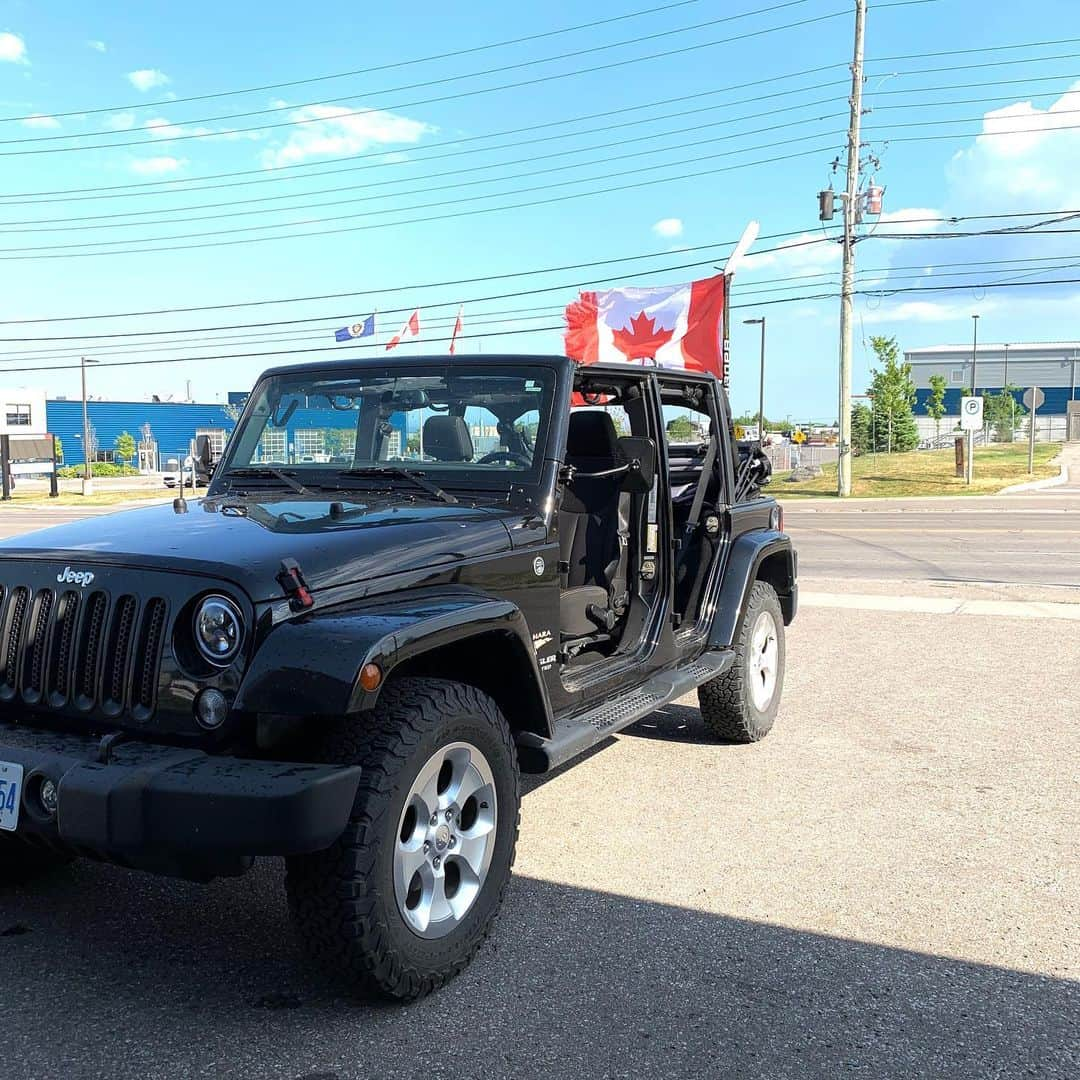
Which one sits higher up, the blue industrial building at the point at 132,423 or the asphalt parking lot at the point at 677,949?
the blue industrial building at the point at 132,423

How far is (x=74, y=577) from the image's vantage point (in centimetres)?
328

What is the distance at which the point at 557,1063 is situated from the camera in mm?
2785

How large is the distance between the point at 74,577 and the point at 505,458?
1656 millimetres

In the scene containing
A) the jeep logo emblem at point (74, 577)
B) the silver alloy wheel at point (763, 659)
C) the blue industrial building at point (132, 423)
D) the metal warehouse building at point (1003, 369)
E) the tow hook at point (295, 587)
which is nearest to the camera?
the tow hook at point (295, 587)

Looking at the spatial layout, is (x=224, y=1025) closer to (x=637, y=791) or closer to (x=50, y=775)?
(x=50, y=775)

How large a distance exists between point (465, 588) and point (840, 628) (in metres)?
6.37

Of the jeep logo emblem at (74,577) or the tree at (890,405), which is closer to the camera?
the jeep logo emblem at (74,577)

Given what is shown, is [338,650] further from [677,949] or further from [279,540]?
[677,949]

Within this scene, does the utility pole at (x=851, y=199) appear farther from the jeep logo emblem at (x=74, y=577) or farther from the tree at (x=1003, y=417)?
the tree at (x=1003, y=417)

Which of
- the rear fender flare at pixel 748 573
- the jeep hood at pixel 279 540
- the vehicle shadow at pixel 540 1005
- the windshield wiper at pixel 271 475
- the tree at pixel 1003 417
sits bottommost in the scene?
the vehicle shadow at pixel 540 1005

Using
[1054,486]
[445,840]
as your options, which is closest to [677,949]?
[445,840]

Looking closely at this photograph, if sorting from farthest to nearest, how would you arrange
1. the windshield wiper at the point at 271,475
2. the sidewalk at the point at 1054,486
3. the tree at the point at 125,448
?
the tree at the point at 125,448 < the sidewalk at the point at 1054,486 < the windshield wiper at the point at 271,475

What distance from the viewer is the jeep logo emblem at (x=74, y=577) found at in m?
3.25

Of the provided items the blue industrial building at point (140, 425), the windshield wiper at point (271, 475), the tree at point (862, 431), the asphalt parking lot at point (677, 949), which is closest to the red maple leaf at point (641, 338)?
the asphalt parking lot at point (677, 949)
